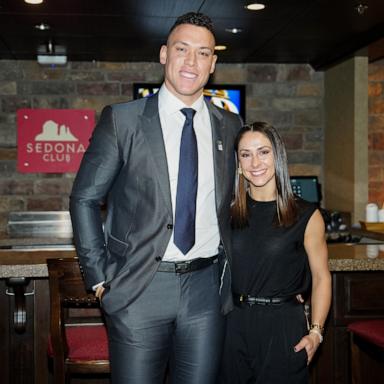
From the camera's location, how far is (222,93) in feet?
18.6

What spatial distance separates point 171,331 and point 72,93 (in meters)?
3.96

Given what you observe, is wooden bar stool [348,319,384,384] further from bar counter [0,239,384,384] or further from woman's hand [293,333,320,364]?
woman's hand [293,333,320,364]

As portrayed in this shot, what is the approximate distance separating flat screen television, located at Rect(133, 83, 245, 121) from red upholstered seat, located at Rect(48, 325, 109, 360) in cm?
325

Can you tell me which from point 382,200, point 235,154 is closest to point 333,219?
point 382,200

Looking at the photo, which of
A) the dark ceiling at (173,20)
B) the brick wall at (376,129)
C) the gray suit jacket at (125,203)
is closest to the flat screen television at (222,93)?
the dark ceiling at (173,20)

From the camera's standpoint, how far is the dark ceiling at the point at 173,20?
388 centimetres

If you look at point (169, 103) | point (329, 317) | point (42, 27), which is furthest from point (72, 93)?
point (169, 103)

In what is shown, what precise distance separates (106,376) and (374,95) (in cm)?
369

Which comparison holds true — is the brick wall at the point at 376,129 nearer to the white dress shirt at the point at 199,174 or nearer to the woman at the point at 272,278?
the woman at the point at 272,278

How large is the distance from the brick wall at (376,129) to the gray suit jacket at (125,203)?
3787 millimetres

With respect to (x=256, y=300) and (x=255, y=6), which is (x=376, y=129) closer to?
(x=255, y=6)

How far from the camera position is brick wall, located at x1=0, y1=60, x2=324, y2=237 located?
555 cm

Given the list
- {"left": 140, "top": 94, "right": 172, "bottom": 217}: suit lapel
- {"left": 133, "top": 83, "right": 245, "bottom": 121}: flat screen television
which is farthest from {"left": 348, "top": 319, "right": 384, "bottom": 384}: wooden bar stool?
{"left": 133, "top": 83, "right": 245, "bottom": 121}: flat screen television

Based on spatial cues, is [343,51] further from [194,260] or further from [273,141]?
[194,260]
